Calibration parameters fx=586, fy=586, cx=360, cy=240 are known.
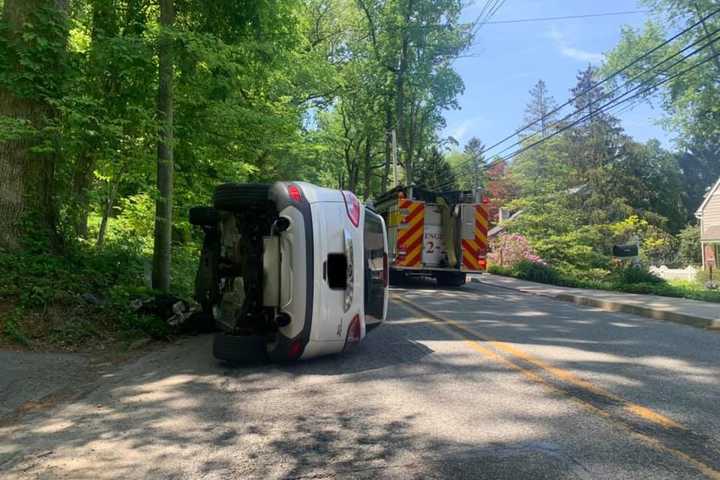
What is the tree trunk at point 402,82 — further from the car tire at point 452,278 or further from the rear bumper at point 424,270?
the rear bumper at point 424,270

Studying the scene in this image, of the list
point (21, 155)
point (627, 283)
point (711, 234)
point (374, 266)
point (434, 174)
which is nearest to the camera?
point (374, 266)

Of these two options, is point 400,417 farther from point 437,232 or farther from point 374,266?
point 437,232

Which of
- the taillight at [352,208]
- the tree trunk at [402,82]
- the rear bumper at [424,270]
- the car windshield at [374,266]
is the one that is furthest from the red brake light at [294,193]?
the tree trunk at [402,82]

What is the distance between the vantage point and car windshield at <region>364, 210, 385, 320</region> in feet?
23.5

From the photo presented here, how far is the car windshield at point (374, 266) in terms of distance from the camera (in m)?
7.17

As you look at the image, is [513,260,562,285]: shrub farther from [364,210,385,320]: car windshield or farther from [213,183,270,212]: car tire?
[213,183,270,212]: car tire

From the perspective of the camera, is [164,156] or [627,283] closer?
[164,156]

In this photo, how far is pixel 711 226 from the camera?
123 ft

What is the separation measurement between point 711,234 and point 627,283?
22863 mm

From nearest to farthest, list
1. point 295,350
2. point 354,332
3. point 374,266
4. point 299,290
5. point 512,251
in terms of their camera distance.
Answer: point 299,290 < point 295,350 < point 354,332 < point 374,266 < point 512,251

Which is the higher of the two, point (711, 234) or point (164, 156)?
point (164, 156)

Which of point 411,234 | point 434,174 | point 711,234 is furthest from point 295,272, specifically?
point 434,174

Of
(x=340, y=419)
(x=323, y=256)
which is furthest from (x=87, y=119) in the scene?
(x=340, y=419)

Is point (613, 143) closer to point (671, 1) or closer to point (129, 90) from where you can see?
point (671, 1)
